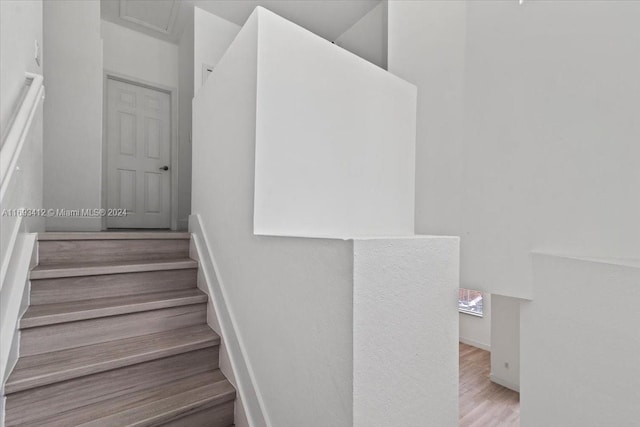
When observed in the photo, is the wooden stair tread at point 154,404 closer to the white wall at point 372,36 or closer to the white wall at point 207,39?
the white wall at point 207,39

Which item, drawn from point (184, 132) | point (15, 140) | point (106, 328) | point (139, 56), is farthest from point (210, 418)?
point (139, 56)

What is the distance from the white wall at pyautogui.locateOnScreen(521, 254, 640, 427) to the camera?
4.48 ft

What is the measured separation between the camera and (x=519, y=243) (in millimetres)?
1804

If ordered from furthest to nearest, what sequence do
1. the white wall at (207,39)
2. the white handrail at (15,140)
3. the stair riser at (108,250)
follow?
the white wall at (207,39)
the stair riser at (108,250)
the white handrail at (15,140)

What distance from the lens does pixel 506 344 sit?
4.34 meters

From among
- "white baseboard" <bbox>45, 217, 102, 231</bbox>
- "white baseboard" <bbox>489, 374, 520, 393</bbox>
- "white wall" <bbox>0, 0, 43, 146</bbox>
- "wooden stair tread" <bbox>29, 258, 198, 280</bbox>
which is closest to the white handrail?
"white wall" <bbox>0, 0, 43, 146</bbox>

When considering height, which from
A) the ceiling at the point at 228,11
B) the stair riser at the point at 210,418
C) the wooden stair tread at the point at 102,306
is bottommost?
the stair riser at the point at 210,418

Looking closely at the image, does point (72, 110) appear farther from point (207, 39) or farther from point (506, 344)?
point (506, 344)

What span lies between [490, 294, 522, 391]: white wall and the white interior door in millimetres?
4760

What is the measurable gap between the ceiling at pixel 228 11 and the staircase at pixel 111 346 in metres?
2.67

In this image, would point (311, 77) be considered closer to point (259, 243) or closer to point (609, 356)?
point (259, 243)

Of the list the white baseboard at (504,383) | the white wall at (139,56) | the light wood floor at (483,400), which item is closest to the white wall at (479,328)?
the light wood floor at (483,400)

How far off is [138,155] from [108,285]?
104 inches

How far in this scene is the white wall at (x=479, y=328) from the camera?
212 inches
